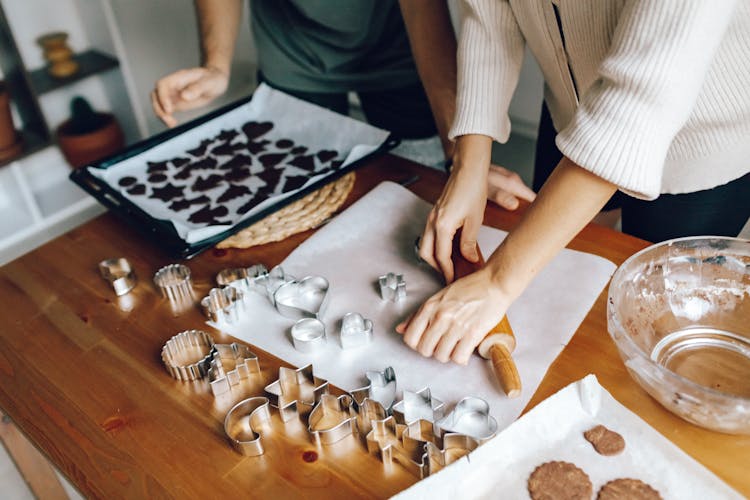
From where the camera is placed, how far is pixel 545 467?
0.72 metres

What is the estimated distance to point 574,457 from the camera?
2.41 ft

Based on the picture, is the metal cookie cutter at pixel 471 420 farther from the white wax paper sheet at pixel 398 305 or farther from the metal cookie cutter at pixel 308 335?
the metal cookie cutter at pixel 308 335

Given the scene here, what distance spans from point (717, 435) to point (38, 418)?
88 cm

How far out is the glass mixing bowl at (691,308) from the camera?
2.74 ft

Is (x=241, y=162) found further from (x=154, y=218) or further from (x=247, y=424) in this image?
(x=247, y=424)

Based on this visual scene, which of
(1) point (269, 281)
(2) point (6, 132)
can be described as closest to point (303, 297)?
(1) point (269, 281)

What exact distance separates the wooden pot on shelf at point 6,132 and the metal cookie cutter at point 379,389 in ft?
7.22

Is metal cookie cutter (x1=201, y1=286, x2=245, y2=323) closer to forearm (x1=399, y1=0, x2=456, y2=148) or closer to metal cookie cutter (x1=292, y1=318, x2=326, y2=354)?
metal cookie cutter (x1=292, y1=318, x2=326, y2=354)

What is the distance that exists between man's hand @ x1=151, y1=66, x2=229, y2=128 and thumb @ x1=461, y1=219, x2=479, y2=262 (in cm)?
70

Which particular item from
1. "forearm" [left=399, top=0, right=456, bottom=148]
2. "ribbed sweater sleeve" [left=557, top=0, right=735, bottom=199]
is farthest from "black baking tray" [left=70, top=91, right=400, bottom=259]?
"ribbed sweater sleeve" [left=557, top=0, right=735, bottom=199]

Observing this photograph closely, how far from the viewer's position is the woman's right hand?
1.01 metres

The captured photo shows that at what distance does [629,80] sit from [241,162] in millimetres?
907

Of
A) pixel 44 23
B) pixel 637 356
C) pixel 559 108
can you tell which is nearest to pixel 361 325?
pixel 637 356

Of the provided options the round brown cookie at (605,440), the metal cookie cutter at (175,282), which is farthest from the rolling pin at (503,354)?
the metal cookie cutter at (175,282)
